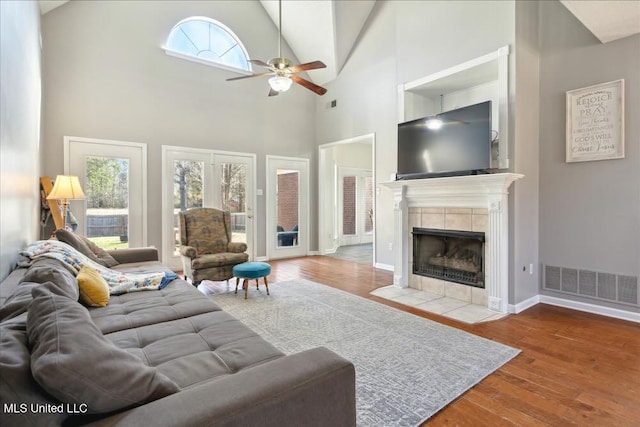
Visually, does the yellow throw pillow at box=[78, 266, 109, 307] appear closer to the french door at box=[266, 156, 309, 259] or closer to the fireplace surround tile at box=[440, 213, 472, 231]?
the fireplace surround tile at box=[440, 213, 472, 231]

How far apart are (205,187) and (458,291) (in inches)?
173

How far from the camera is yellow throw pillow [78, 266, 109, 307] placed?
215 cm

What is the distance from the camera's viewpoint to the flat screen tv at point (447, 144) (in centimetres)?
355

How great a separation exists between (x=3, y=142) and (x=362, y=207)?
7.77 meters

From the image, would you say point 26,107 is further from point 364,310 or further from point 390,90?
point 390,90

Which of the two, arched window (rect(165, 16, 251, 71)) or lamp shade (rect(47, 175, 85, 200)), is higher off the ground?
arched window (rect(165, 16, 251, 71))

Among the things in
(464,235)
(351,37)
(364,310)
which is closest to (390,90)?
(351,37)

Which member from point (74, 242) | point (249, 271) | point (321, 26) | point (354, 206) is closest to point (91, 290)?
point (74, 242)

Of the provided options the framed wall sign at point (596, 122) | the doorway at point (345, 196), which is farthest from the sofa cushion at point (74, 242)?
the framed wall sign at point (596, 122)

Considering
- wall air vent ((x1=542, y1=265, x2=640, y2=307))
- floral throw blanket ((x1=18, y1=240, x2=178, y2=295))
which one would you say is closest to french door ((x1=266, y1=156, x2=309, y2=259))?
floral throw blanket ((x1=18, y1=240, x2=178, y2=295))

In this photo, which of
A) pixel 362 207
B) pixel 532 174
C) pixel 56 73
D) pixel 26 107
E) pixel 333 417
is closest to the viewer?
pixel 333 417

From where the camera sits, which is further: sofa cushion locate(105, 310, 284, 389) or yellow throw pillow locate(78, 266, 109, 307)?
yellow throw pillow locate(78, 266, 109, 307)

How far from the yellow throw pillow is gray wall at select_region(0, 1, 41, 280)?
15.4 inches

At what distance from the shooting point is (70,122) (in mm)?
4668
